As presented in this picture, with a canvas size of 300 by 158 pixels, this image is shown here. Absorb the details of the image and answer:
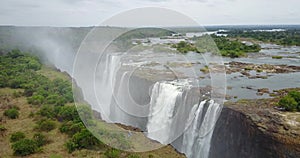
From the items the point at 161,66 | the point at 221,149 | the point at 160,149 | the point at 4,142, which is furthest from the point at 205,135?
the point at 161,66

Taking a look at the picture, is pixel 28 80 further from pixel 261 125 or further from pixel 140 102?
pixel 261 125

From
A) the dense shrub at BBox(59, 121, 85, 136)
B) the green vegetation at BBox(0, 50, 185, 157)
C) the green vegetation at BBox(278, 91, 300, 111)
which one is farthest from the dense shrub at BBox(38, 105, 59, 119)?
the green vegetation at BBox(278, 91, 300, 111)

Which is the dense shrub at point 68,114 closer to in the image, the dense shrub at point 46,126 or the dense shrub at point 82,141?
the dense shrub at point 46,126

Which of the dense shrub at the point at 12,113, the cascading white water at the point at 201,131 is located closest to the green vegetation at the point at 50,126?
the dense shrub at the point at 12,113

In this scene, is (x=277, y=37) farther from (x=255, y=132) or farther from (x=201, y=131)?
(x=255, y=132)

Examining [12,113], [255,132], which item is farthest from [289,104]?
[12,113]
